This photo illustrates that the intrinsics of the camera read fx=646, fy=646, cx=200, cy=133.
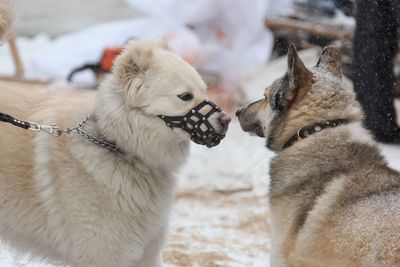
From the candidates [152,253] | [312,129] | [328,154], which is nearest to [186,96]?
[312,129]

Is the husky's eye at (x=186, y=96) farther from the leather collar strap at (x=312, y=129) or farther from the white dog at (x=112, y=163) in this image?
the leather collar strap at (x=312, y=129)

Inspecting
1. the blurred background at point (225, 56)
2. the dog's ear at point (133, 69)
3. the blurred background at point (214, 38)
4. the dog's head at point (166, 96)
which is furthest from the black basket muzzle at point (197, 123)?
the blurred background at point (214, 38)

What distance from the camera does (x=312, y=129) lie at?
3.31 m

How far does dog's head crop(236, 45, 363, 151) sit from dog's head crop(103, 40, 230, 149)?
316 mm

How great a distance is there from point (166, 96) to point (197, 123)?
8.3 inches

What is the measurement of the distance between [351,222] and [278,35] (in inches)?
300

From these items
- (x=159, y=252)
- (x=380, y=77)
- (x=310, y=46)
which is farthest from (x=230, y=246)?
(x=310, y=46)

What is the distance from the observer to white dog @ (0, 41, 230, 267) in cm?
329

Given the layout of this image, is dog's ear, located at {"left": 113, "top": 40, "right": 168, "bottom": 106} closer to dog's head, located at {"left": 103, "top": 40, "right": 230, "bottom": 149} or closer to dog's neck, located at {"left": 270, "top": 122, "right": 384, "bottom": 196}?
dog's head, located at {"left": 103, "top": 40, "right": 230, "bottom": 149}

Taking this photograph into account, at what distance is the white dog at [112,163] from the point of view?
3285 mm

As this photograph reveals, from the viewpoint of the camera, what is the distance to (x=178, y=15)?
10102 mm

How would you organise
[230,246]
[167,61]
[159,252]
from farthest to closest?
[230,246] → [159,252] → [167,61]

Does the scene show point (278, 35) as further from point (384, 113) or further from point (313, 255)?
point (313, 255)

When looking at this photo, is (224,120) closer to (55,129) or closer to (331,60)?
(331,60)
